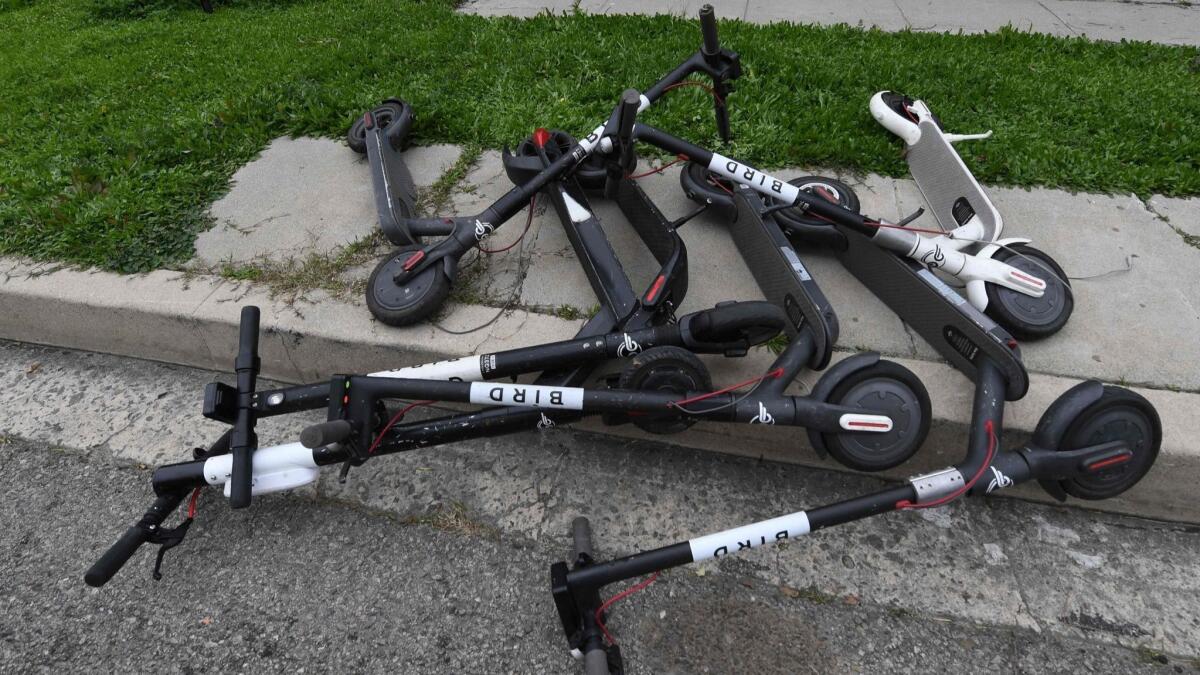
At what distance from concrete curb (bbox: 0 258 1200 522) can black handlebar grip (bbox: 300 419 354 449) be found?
99cm

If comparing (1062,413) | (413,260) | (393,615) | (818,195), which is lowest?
(393,615)

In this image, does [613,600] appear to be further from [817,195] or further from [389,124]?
[389,124]

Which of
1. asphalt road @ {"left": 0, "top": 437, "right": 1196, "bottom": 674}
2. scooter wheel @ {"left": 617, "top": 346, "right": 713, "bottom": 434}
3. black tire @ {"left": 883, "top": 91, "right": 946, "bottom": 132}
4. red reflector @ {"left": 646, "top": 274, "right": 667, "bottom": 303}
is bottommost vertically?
asphalt road @ {"left": 0, "top": 437, "right": 1196, "bottom": 674}

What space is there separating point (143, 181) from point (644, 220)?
11.3ft

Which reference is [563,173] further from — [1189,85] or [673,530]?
[1189,85]

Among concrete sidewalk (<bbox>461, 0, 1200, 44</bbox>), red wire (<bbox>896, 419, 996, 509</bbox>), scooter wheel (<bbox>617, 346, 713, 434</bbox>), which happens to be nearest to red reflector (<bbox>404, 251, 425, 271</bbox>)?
scooter wheel (<bbox>617, 346, 713, 434</bbox>)

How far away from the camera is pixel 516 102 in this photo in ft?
15.6

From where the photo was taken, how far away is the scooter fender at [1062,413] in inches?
91.2

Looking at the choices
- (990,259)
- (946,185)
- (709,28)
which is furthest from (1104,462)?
(709,28)

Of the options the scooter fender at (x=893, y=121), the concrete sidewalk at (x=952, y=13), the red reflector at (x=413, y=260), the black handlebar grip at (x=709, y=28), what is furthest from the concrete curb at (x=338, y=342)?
the concrete sidewalk at (x=952, y=13)

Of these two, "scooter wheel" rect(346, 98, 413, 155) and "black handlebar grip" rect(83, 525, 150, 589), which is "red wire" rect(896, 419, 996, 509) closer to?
"black handlebar grip" rect(83, 525, 150, 589)

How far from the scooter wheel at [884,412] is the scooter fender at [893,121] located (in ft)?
7.11

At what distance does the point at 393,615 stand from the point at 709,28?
2.89m

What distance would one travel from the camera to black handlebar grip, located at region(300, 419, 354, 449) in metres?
1.93
